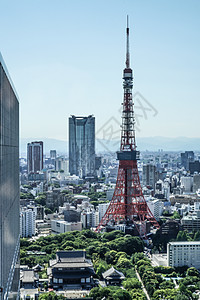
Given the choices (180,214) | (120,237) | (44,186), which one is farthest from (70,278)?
(44,186)

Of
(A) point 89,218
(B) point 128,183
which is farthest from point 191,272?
(A) point 89,218

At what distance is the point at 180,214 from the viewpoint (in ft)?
69.4

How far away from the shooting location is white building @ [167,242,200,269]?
40.8ft

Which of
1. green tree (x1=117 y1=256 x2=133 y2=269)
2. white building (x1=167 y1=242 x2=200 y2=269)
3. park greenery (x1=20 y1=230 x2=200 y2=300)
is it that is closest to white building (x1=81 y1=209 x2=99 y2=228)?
park greenery (x1=20 y1=230 x2=200 y2=300)

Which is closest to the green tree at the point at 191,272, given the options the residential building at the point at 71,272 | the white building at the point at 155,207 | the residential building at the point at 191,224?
the residential building at the point at 71,272

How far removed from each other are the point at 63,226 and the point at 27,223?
5.29 ft

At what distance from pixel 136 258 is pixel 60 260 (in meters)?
2.42

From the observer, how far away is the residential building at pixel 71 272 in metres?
10.5

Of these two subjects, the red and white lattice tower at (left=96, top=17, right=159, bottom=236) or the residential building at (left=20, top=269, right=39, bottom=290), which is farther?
the red and white lattice tower at (left=96, top=17, right=159, bottom=236)

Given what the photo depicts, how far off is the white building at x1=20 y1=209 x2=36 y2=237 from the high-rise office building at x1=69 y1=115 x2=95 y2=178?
24.1m

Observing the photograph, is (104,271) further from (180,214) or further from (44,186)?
(44,186)

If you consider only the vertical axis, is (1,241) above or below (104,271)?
above

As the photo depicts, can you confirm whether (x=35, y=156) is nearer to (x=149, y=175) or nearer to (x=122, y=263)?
(x=149, y=175)

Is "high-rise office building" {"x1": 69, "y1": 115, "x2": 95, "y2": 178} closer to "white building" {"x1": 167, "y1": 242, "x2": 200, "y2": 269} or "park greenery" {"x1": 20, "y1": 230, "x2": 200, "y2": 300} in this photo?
"park greenery" {"x1": 20, "y1": 230, "x2": 200, "y2": 300}
